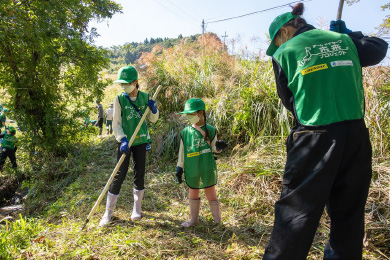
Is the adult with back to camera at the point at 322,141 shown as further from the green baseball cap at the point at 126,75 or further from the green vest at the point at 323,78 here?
the green baseball cap at the point at 126,75

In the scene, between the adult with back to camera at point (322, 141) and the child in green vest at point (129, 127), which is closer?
the adult with back to camera at point (322, 141)

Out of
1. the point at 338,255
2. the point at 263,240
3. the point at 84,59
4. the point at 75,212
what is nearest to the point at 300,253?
the point at 338,255

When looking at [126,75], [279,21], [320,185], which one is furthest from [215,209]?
[279,21]

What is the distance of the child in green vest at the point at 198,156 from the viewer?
9.29 feet

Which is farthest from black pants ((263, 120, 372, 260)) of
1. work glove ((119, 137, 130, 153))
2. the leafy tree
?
the leafy tree

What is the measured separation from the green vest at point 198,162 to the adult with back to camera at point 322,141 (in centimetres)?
123

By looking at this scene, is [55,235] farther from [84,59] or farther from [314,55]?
[84,59]

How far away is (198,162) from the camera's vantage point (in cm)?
284

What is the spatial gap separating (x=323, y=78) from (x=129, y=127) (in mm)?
2267

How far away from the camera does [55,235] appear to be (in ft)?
9.13

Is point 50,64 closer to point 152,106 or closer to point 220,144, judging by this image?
point 152,106

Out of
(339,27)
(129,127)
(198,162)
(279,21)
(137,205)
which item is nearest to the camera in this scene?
(279,21)

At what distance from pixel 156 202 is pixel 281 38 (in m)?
2.93

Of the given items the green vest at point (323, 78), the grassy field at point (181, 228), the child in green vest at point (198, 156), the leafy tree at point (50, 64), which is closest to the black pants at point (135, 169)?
the grassy field at point (181, 228)
